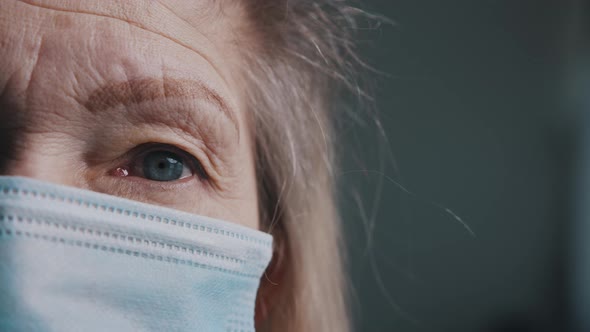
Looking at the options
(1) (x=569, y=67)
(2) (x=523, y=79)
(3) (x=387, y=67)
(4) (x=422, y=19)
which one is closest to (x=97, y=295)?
(3) (x=387, y=67)

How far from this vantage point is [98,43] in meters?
1.00

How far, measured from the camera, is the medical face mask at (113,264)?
2.90 feet

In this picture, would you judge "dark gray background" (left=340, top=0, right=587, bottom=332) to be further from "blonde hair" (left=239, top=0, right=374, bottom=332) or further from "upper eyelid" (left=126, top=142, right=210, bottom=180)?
"upper eyelid" (left=126, top=142, right=210, bottom=180)

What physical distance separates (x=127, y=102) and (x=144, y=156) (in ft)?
0.41

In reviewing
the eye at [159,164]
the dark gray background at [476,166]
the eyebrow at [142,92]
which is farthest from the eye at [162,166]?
the dark gray background at [476,166]

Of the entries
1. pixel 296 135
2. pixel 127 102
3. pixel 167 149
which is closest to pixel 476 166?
pixel 296 135

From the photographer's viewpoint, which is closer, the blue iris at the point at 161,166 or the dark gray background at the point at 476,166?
the blue iris at the point at 161,166

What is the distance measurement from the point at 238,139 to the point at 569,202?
4125mm

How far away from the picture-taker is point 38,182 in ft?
3.01

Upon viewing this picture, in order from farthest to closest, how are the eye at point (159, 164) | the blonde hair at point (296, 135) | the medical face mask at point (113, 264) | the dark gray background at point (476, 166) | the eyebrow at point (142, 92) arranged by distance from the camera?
the dark gray background at point (476, 166)
the blonde hair at point (296, 135)
the eye at point (159, 164)
the eyebrow at point (142, 92)
the medical face mask at point (113, 264)

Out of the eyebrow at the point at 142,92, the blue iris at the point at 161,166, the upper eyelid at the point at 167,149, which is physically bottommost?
the blue iris at the point at 161,166

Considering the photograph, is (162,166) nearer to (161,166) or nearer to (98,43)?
(161,166)

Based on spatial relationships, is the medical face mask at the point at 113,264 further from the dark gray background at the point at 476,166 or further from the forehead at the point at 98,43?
the dark gray background at the point at 476,166

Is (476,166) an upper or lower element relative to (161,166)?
lower
